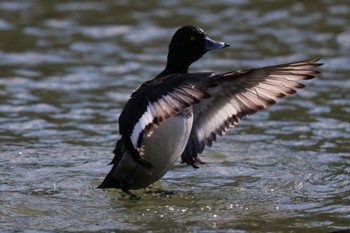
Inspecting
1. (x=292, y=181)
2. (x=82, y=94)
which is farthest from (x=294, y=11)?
(x=292, y=181)

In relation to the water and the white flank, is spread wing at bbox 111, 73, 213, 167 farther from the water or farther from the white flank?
the water

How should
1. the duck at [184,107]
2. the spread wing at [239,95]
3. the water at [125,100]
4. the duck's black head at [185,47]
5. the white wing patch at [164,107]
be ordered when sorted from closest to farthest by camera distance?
the white wing patch at [164,107] < the duck at [184,107] < the water at [125,100] < the spread wing at [239,95] < the duck's black head at [185,47]

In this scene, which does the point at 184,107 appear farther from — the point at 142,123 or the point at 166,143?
the point at 166,143

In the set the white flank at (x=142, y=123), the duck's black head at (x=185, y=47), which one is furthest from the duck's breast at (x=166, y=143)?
the duck's black head at (x=185, y=47)

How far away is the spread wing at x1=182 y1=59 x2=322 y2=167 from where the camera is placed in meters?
7.83

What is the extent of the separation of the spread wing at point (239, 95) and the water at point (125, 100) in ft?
1.75

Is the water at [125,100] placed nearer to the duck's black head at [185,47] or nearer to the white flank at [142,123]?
the white flank at [142,123]

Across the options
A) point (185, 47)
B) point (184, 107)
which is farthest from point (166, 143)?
point (185, 47)

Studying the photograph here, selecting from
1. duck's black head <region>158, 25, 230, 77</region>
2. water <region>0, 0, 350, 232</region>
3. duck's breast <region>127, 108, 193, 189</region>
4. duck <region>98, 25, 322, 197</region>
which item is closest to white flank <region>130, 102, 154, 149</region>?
duck <region>98, 25, 322, 197</region>

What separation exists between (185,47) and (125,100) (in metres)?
3.29

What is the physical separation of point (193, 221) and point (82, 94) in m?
4.76

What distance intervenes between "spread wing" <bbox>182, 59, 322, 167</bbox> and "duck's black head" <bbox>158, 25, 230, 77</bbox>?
1.41ft

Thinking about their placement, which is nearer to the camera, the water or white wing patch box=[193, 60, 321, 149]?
the water

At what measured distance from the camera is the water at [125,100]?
7703 mm
